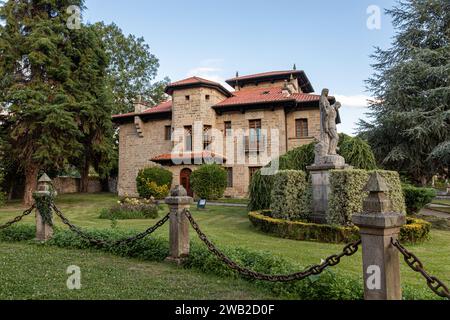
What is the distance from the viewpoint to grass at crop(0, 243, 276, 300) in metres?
4.06

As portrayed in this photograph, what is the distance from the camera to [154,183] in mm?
21391

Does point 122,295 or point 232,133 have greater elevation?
point 232,133

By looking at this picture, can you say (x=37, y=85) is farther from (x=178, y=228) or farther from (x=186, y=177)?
(x=178, y=228)

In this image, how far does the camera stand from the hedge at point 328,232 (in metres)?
8.49

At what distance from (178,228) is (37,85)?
18.1 metres

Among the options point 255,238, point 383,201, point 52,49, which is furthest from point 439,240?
point 52,49

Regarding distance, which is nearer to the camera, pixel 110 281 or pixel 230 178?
pixel 110 281

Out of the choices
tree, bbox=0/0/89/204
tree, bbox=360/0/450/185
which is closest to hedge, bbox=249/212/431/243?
tree, bbox=360/0/450/185

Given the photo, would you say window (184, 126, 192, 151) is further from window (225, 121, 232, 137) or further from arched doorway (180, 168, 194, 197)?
window (225, 121, 232, 137)

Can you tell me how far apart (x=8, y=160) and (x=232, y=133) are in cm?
1487

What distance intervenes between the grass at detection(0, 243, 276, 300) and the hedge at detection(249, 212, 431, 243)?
4.63m

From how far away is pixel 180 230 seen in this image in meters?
5.66

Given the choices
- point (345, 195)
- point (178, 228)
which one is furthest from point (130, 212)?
point (345, 195)
